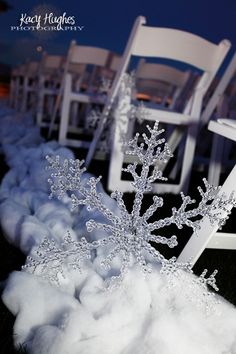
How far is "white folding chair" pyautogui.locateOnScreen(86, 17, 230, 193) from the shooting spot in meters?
A: 2.28

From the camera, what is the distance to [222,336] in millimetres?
1039

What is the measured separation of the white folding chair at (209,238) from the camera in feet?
4.19

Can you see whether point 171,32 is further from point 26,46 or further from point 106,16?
point 26,46

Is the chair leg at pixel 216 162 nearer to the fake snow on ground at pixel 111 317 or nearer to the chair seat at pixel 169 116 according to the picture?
the chair seat at pixel 169 116

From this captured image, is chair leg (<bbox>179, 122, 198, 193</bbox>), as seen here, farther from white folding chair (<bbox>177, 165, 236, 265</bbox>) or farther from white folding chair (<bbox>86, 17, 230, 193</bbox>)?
white folding chair (<bbox>177, 165, 236, 265</bbox>)

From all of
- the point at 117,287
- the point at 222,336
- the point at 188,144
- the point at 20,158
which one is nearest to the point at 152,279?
the point at 117,287

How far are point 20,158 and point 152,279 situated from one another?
1604 mm

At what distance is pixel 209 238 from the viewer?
1.33 m

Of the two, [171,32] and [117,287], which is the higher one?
[171,32]

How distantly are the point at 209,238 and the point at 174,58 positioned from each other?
50.0 inches

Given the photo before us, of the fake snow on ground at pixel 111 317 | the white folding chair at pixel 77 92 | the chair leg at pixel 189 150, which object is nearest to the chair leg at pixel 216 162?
the chair leg at pixel 189 150

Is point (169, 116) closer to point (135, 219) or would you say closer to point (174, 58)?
point (174, 58)

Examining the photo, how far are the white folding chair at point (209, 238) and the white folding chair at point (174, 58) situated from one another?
→ 0.99 meters

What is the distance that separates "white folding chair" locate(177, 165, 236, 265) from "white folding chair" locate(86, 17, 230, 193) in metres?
0.99
